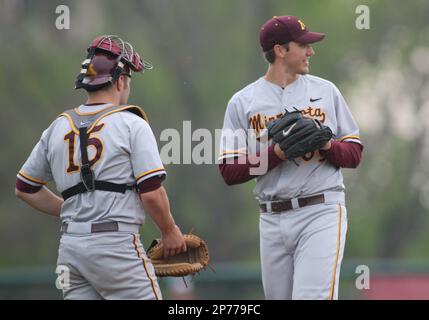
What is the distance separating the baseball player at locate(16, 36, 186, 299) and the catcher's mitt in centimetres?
23

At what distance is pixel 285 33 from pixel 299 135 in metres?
0.75

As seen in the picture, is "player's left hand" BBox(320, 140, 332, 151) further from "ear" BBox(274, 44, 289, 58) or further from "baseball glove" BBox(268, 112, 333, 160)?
"ear" BBox(274, 44, 289, 58)

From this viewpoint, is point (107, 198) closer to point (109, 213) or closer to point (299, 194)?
point (109, 213)

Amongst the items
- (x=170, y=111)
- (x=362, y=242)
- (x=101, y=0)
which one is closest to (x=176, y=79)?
(x=170, y=111)

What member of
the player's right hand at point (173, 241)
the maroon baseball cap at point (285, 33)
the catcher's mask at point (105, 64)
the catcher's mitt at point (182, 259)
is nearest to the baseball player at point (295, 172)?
the maroon baseball cap at point (285, 33)

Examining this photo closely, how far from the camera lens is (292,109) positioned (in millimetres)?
5688

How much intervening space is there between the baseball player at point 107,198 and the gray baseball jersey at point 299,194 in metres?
0.76

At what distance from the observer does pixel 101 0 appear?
2161 centimetres

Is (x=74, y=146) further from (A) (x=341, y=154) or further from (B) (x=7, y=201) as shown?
(B) (x=7, y=201)

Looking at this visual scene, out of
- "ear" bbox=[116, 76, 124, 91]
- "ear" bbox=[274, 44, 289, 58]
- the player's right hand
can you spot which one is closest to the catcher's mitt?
the player's right hand

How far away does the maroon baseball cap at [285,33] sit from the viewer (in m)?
5.73

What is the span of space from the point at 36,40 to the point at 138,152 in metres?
17.1

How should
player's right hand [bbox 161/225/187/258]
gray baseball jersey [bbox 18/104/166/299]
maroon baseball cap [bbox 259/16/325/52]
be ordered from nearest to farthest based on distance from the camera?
gray baseball jersey [bbox 18/104/166/299] < player's right hand [bbox 161/225/187/258] < maroon baseball cap [bbox 259/16/325/52]

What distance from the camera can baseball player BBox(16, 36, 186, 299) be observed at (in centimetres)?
489
